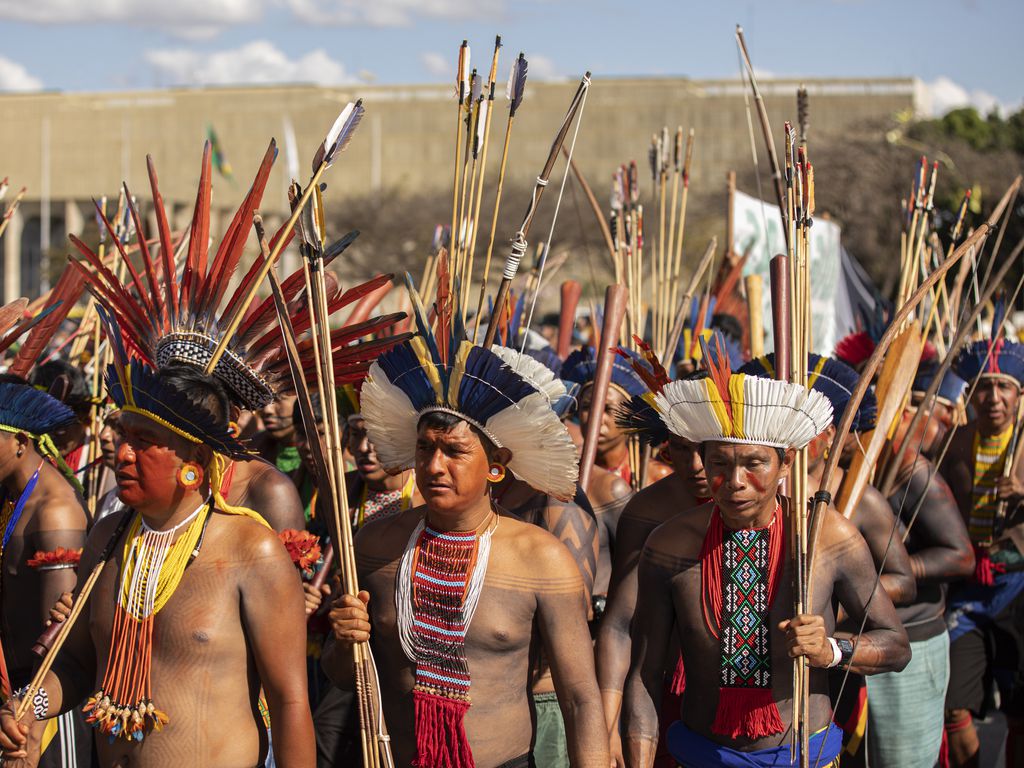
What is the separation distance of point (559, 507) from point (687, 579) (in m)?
0.87

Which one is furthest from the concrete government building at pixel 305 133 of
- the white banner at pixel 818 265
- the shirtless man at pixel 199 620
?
the shirtless man at pixel 199 620

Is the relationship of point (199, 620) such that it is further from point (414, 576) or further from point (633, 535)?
point (633, 535)

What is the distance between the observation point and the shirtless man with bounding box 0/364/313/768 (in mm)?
3293

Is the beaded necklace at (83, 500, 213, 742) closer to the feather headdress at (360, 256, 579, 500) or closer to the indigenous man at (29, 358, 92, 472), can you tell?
the feather headdress at (360, 256, 579, 500)

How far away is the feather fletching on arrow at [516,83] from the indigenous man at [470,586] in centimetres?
60

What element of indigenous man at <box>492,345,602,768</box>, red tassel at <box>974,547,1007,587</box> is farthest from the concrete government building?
indigenous man at <box>492,345,602,768</box>

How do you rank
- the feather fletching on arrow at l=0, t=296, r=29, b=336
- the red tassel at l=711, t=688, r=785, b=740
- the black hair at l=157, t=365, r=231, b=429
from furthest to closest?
the feather fletching on arrow at l=0, t=296, r=29, b=336 → the red tassel at l=711, t=688, r=785, b=740 → the black hair at l=157, t=365, r=231, b=429

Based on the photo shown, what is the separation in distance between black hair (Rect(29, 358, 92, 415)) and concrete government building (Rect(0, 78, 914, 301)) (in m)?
40.5

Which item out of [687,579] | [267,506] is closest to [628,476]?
[267,506]

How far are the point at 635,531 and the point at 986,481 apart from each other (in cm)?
267

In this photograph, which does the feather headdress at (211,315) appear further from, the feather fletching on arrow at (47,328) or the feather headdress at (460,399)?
the feather fletching on arrow at (47,328)

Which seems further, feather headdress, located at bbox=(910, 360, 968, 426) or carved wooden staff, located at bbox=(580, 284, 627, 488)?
feather headdress, located at bbox=(910, 360, 968, 426)

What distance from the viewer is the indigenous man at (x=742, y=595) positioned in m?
3.63

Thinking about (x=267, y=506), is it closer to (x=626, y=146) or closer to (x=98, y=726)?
(x=98, y=726)
